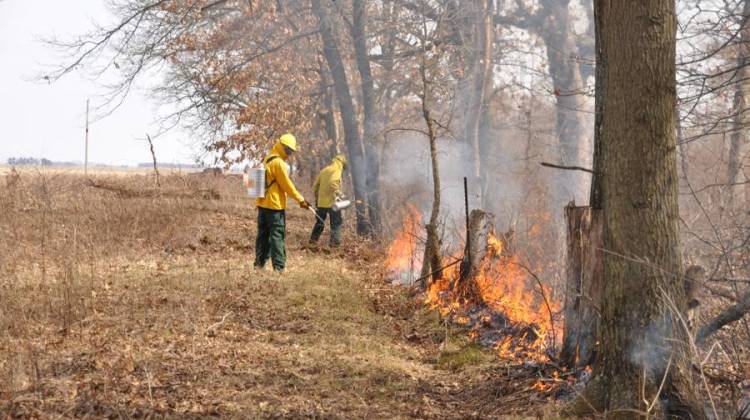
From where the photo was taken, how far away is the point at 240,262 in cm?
1234

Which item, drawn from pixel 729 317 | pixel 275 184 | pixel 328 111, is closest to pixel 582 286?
pixel 729 317

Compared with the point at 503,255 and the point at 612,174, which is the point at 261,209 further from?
the point at 612,174

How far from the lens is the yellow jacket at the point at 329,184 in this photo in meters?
15.2

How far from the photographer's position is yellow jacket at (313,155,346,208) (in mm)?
15188

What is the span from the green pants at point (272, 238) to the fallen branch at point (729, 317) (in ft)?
21.7

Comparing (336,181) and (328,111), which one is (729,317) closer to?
(336,181)

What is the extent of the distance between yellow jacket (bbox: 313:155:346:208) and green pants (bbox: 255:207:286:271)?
3742mm

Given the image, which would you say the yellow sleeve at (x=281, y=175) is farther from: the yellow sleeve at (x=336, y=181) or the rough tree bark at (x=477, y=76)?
the rough tree bark at (x=477, y=76)

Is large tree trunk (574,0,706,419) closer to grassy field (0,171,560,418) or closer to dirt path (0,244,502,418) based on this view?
grassy field (0,171,560,418)

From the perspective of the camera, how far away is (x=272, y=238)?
11.3 meters

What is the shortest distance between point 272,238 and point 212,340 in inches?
163

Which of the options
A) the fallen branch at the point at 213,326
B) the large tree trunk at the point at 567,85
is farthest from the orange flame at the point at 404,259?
the large tree trunk at the point at 567,85

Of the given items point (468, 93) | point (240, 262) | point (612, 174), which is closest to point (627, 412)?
point (612, 174)

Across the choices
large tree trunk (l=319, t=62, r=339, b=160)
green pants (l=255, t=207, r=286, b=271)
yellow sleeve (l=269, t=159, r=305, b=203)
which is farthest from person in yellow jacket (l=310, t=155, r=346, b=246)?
large tree trunk (l=319, t=62, r=339, b=160)
